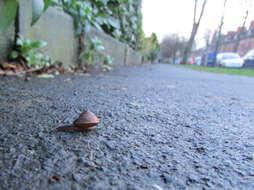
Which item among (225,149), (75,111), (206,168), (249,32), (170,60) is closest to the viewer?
(206,168)

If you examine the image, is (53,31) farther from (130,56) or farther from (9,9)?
(130,56)

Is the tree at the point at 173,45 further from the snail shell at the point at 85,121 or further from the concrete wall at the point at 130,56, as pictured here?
the snail shell at the point at 85,121

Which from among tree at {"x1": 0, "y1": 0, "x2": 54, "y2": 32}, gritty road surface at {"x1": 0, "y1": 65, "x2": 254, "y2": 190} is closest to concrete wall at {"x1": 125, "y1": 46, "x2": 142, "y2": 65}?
gritty road surface at {"x1": 0, "y1": 65, "x2": 254, "y2": 190}

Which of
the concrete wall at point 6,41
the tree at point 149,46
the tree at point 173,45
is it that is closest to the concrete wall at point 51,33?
the concrete wall at point 6,41

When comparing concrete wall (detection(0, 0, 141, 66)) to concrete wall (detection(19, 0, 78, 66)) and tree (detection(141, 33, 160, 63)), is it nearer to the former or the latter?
concrete wall (detection(19, 0, 78, 66))

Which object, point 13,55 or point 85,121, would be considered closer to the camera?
point 85,121

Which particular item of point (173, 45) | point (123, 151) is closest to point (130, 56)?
point (123, 151)

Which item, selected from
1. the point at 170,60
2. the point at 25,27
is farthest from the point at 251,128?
the point at 170,60

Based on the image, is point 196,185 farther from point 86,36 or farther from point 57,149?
point 86,36
